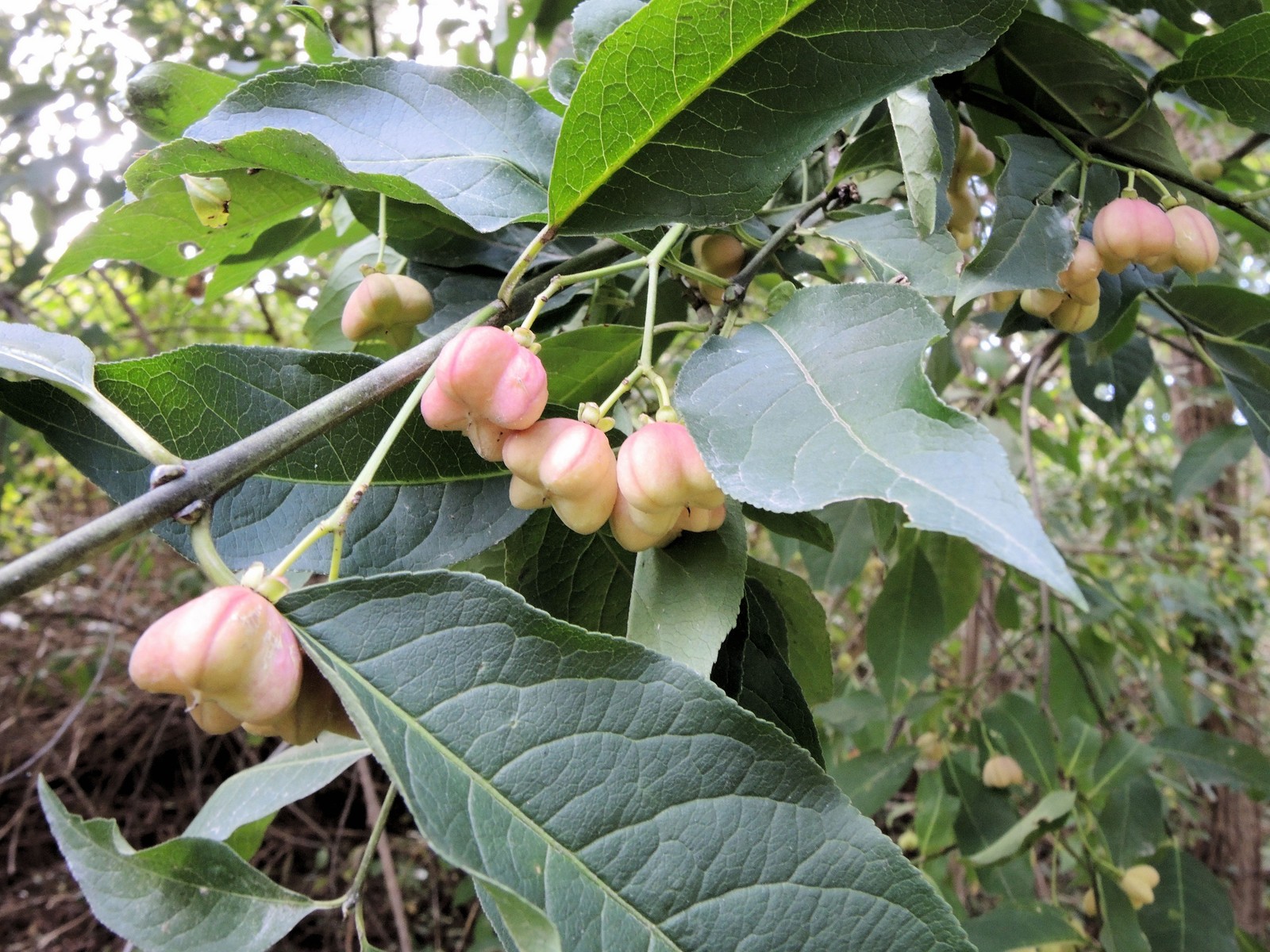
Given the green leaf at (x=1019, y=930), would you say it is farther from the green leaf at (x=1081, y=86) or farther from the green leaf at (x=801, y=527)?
the green leaf at (x=1081, y=86)

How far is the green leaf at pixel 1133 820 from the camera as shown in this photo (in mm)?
1440

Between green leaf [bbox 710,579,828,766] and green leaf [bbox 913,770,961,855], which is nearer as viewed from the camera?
green leaf [bbox 710,579,828,766]

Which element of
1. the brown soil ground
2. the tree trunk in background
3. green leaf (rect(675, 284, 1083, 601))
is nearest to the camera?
green leaf (rect(675, 284, 1083, 601))

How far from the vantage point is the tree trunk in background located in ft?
7.73

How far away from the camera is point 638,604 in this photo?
1.97 ft

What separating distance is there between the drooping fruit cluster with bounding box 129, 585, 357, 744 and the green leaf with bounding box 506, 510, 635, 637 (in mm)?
209

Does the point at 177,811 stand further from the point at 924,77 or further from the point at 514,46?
the point at 924,77

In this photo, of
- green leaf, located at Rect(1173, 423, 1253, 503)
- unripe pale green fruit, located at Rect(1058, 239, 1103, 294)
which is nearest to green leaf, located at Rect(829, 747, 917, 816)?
green leaf, located at Rect(1173, 423, 1253, 503)

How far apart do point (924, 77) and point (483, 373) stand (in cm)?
33

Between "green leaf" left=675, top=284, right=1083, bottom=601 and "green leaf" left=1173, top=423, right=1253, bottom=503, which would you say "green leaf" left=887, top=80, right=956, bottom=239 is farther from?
"green leaf" left=1173, top=423, right=1253, bottom=503

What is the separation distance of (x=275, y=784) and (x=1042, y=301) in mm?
840

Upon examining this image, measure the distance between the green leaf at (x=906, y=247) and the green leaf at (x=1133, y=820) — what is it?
1187mm

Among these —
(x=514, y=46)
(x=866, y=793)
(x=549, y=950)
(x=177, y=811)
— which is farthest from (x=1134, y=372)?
(x=177, y=811)

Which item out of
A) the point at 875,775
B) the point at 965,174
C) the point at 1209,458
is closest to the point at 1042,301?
the point at 965,174
